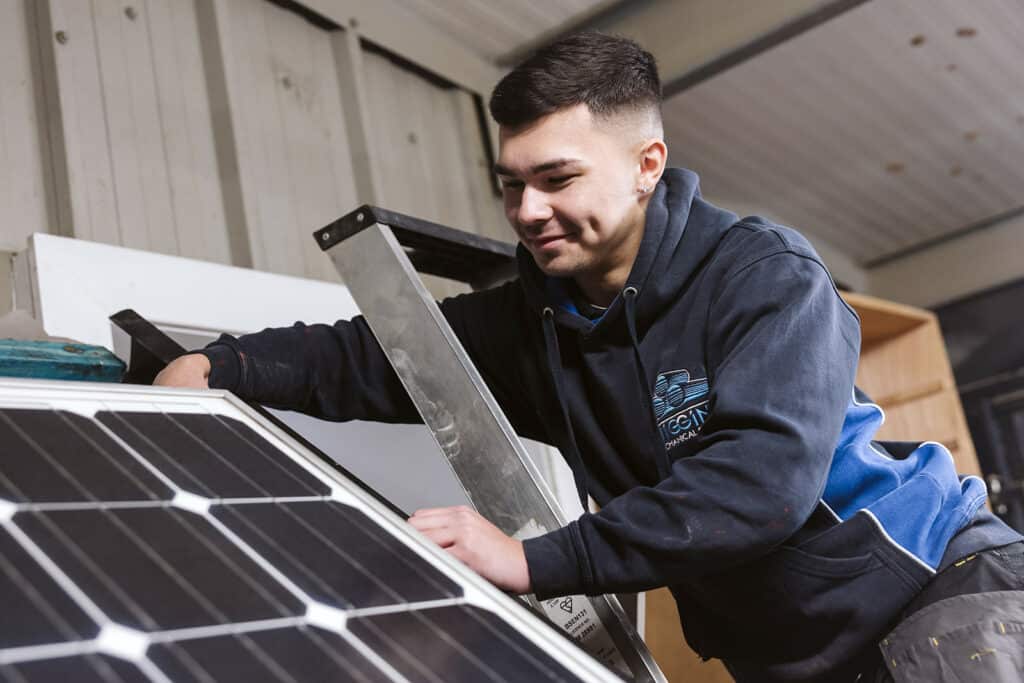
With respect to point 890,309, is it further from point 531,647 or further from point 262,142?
point 531,647

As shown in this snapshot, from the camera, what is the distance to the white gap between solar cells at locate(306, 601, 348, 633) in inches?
30.3

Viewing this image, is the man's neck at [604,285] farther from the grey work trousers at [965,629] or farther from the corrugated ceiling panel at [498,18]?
the corrugated ceiling panel at [498,18]

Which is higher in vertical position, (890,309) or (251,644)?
A: (890,309)

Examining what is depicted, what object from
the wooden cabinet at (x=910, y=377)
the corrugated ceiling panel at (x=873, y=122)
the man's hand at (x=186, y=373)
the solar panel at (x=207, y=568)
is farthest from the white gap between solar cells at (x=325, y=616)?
the wooden cabinet at (x=910, y=377)

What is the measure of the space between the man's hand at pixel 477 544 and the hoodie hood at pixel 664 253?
0.44 metres

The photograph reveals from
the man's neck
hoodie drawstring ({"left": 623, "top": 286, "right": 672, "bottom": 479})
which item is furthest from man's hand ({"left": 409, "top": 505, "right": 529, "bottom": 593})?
the man's neck

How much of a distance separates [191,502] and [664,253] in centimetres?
72

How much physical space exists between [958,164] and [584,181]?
4.42 m

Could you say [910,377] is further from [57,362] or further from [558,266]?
[57,362]

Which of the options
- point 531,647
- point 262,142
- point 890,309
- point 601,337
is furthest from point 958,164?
point 531,647

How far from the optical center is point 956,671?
3.78 feet

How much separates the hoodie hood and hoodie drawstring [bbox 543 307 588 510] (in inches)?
0.6

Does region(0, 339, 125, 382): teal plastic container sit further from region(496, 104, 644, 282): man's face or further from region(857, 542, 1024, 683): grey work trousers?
region(857, 542, 1024, 683): grey work trousers

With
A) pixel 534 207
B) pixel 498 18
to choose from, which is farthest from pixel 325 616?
pixel 498 18
